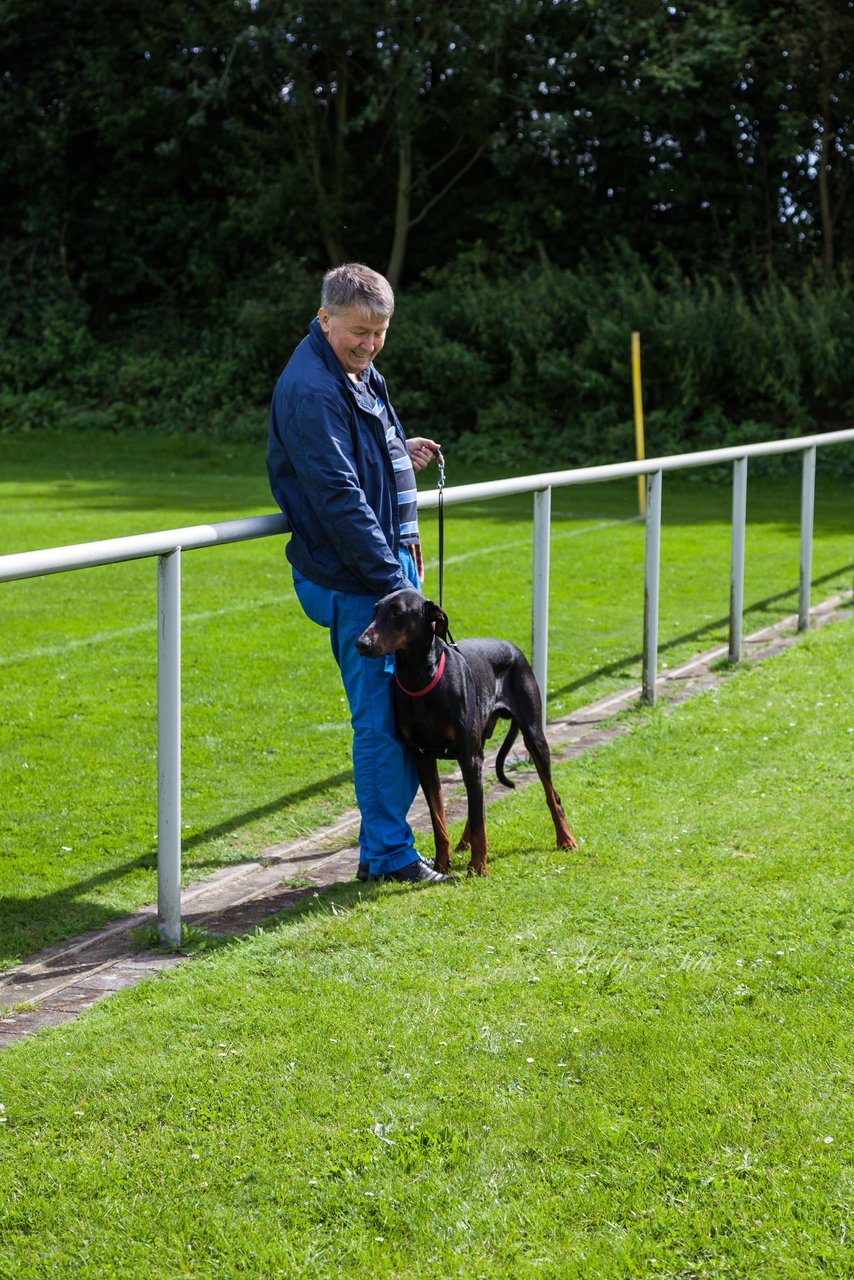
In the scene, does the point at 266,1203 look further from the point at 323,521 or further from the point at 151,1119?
the point at 323,521

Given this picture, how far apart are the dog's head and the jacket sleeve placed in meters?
0.11

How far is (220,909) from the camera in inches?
200

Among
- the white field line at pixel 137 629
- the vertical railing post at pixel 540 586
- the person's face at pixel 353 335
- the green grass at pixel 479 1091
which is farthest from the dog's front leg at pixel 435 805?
the white field line at pixel 137 629

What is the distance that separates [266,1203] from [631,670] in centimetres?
628

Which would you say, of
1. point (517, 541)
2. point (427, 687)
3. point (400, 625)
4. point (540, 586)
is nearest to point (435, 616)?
point (400, 625)

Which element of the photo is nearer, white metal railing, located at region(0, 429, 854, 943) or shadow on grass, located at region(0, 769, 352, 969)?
white metal railing, located at region(0, 429, 854, 943)

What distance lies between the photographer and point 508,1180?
320cm

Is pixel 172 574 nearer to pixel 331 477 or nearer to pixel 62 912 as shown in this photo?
pixel 331 477

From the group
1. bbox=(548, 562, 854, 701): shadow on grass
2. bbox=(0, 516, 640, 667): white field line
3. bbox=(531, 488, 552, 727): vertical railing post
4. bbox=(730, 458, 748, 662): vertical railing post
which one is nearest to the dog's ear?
bbox=(531, 488, 552, 727): vertical railing post

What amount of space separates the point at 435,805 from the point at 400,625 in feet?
2.46

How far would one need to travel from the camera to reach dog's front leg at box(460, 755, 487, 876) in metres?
5.16

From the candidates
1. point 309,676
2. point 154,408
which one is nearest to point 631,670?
point 309,676

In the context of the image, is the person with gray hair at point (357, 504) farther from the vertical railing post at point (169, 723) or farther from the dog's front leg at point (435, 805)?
the vertical railing post at point (169, 723)

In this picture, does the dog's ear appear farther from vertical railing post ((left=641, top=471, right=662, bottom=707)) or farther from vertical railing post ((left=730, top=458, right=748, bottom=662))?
vertical railing post ((left=730, top=458, right=748, bottom=662))
